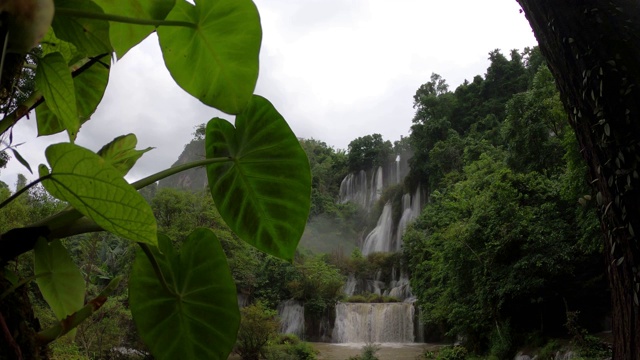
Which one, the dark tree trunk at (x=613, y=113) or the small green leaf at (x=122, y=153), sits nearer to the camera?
the small green leaf at (x=122, y=153)

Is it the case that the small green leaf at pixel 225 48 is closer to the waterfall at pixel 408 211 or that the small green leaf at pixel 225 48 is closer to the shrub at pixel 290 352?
the shrub at pixel 290 352

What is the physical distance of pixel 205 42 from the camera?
0.33 meters

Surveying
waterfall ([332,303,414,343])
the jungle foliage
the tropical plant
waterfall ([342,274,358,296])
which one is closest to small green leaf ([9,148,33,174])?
the tropical plant

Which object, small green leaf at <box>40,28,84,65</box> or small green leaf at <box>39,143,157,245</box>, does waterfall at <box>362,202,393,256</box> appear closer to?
small green leaf at <box>40,28,84,65</box>

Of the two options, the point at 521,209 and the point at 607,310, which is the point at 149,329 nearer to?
the point at 521,209

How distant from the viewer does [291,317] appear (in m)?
10.4

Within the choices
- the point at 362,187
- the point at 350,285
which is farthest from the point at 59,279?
the point at 362,187

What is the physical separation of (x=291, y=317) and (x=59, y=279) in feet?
34.8

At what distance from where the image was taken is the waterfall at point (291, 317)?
1017cm

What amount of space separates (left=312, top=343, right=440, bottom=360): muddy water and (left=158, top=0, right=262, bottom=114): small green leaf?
25.8ft

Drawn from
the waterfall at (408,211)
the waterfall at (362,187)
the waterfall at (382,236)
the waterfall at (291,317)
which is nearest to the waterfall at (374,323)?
the waterfall at (291,317)

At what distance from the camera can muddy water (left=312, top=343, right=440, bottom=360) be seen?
25.5ft

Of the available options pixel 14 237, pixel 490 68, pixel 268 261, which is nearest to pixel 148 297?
pixel 14 237

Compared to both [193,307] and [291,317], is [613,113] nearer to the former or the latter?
[193,307]
